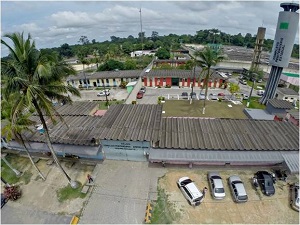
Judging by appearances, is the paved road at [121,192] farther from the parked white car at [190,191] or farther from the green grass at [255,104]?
the green grass at [255,104]

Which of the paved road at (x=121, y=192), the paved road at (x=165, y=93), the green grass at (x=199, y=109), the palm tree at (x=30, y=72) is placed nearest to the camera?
the palm tree at (x=30, y=72)

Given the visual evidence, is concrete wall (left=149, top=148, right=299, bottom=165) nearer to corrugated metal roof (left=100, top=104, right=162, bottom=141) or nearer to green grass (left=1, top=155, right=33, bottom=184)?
corrugated metal roof (left=100, top=104, right=162, bottom=141)

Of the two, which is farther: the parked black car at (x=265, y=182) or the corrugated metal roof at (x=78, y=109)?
the corrugated metal roof at (x=78, y=109)

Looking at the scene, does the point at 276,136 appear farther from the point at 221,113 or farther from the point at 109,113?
the point at 109,113

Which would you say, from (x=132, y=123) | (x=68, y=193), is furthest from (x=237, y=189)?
(x=68, y=193)

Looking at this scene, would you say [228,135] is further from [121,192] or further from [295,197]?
[121,192]

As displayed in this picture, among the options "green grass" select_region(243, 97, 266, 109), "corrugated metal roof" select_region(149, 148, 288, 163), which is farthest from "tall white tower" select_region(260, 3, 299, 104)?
"corrugated metal roof" select_region(149, 148, 288, 163)

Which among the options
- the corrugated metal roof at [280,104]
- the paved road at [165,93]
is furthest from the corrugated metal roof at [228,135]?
the paved road at [165,93]
